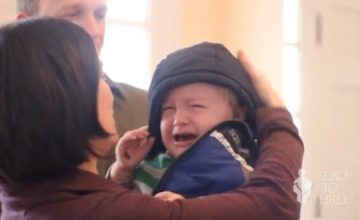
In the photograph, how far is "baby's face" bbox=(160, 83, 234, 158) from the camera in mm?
1000

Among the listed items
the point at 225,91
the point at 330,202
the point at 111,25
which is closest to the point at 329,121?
the point at 330,202

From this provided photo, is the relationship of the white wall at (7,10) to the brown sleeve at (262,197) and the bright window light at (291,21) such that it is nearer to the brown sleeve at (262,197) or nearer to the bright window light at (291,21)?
the bright window light at (291,21)

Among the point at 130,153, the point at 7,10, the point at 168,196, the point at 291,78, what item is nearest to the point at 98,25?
the point at 130,153

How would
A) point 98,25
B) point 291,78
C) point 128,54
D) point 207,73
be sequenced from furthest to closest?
point 128,54
point 291,78
point 98,25
point 207,73

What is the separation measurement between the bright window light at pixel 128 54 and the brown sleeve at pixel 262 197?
5.08ft

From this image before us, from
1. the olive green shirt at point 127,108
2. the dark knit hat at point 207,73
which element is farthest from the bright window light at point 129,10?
the dark knit hat at point 207,73

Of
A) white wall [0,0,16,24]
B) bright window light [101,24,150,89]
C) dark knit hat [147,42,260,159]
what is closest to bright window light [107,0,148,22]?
bright window light [101,24,150,89]

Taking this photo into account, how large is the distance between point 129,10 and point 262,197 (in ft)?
5.94

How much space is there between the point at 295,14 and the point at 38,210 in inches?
68.7

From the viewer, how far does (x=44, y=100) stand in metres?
0.74

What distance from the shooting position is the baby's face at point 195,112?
1.00 m

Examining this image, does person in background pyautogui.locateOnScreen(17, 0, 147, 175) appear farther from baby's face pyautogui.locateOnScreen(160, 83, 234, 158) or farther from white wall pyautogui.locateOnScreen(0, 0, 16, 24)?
white wall pyautogui.locateOnScreen(0, 0, 16, 24)

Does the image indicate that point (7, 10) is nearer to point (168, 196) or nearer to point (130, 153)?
point (130, 153)

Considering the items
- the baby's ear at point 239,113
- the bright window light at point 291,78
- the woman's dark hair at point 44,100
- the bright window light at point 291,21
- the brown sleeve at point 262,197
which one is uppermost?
the woman's dark hair at point 44,100
